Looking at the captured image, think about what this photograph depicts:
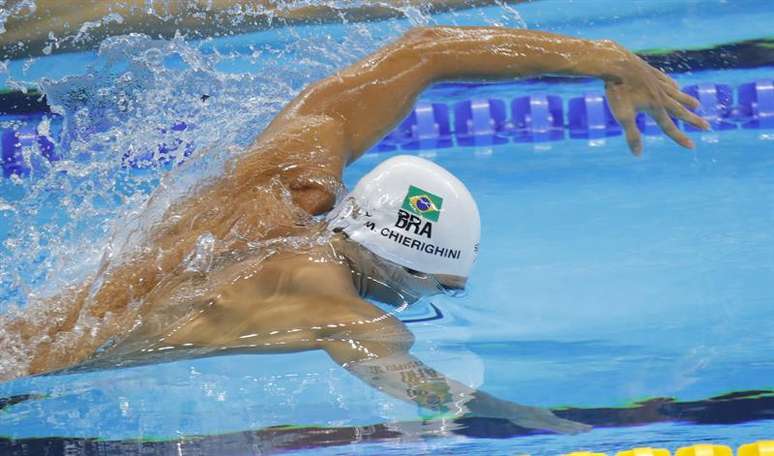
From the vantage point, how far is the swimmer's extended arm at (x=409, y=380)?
222 cm

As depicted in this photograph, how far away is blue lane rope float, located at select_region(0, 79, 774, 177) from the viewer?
15.8 feet

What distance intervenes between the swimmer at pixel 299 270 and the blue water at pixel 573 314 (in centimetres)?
8

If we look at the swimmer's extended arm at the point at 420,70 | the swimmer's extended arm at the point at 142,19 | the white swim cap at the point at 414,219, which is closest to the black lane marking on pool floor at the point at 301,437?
the white swim cap at the point at 414,219

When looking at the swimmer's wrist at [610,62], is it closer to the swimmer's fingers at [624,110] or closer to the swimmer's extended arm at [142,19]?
the swimmer's fingers at [624,110]

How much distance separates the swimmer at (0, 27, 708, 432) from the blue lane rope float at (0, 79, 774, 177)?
7.02 ft

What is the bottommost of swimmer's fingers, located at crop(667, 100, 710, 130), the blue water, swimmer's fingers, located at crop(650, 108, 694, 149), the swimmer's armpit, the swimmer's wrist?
the blue water

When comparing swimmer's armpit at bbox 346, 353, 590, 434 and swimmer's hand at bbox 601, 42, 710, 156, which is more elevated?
swimmer's hand at bbox 601, 42, 710, 156

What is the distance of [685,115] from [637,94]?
124 millimetres

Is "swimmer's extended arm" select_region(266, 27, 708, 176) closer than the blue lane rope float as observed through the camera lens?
Yes

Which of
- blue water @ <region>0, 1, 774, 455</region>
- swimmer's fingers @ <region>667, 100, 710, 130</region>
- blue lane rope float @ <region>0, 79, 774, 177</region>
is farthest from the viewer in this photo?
blue lane rope float @ <region>0, 79, 774, 177</region>

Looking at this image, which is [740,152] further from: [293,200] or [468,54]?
[293,200]

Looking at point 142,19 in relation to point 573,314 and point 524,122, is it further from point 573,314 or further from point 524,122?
point 573,314

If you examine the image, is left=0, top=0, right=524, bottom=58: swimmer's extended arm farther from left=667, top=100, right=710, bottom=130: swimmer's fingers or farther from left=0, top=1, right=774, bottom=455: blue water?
left=667, top=100, right=710, bottom=130: swimmer's fingers

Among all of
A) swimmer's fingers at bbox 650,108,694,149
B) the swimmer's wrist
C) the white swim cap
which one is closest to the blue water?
the white swim cap
